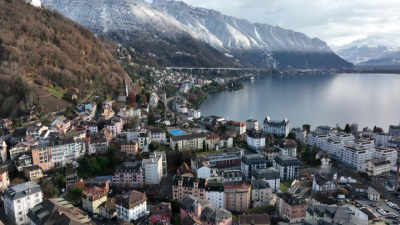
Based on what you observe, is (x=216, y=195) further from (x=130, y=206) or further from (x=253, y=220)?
(x=130, y=206)

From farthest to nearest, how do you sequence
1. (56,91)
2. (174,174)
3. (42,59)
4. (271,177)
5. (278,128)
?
(42,59)
(278,128)
(56,91)
(174,174)
(271,177)

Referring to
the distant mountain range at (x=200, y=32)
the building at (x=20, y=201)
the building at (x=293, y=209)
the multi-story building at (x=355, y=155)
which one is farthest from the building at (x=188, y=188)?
the distant mountain range at (x=200, y=32)

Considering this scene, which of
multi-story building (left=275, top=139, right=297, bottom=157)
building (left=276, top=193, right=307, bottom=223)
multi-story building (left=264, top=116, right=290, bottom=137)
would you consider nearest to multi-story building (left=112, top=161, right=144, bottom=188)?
building (left=276, top=193, right=307, bottom=223)

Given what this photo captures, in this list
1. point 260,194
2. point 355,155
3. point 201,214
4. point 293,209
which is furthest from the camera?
point 355,155

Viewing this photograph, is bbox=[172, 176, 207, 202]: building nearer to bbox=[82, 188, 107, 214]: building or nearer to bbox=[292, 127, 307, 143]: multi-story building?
bbox=[82, 188, 107, 214]: building

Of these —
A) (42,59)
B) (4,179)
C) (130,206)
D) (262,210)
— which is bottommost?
(262,210)

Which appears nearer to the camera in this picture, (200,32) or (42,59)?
(42,59)

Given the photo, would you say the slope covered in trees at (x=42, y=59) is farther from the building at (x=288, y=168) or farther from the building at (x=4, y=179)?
the building at (x=288, y=168)

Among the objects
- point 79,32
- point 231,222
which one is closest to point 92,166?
point 231,222

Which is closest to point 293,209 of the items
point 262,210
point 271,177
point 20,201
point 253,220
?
point 262,210
